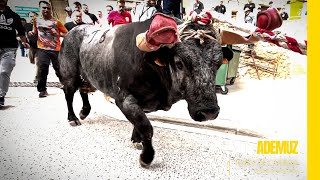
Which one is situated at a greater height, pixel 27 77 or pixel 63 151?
pixel 27 77

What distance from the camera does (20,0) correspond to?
1375mm

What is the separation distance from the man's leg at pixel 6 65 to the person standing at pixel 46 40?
145 mm

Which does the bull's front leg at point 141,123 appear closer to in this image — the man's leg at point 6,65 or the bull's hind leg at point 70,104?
the bull's hind leg at point 70,104

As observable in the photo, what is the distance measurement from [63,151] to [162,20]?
83 cm

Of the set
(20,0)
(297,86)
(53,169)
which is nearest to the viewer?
(53,169)

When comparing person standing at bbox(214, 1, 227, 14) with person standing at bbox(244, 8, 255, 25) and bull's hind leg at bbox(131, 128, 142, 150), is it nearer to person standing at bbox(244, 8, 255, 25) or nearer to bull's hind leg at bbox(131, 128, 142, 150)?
person standing at bbox(244, 8, 255, 25)

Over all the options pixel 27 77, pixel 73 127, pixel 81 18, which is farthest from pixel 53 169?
pixel 81 18

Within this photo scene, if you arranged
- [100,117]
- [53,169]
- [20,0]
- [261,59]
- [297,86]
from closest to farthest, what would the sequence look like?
[53,169] → [20,0] → [297,86] → [261,59] → [100,117]

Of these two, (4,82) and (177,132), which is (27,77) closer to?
(4,82)

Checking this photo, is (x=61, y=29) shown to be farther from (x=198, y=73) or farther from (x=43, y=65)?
(x=198, y=73)

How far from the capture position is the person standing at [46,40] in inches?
53.7

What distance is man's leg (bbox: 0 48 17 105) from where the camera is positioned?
145 cm

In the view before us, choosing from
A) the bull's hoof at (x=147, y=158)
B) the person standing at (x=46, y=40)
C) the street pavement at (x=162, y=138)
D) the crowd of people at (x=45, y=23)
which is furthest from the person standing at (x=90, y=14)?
the bull's hoof at (x=147, y=158)

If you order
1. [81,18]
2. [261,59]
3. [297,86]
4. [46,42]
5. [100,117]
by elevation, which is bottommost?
[100,117]
